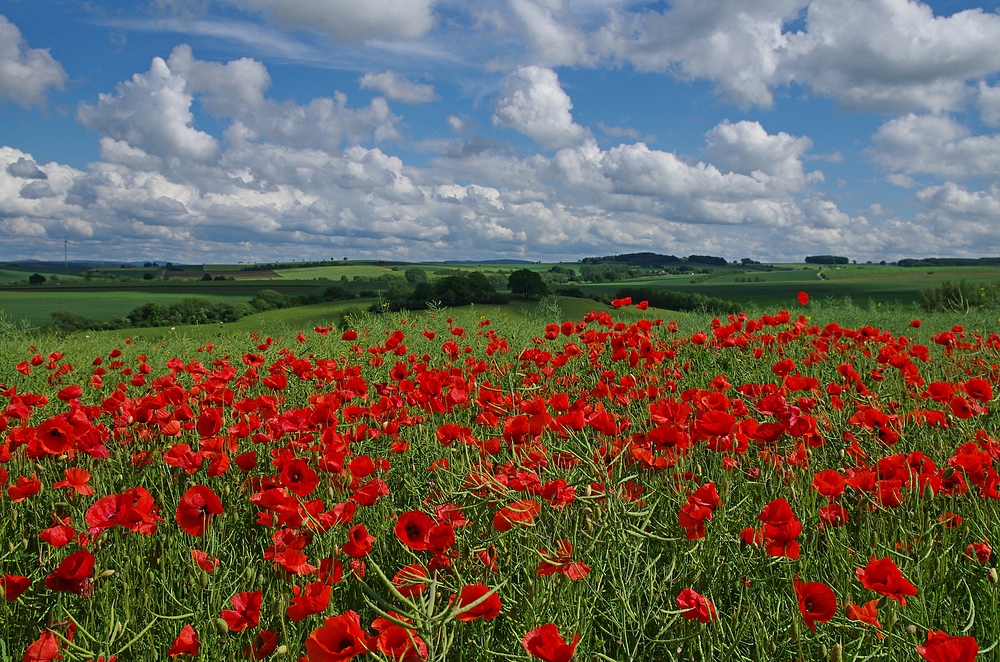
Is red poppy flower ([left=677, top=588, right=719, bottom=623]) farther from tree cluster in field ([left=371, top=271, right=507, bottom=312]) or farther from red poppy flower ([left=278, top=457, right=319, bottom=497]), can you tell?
tree cluster in field ([left=371, top=271, right=507, bottom=312])

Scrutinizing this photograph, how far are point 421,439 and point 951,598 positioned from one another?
2451 millimetres

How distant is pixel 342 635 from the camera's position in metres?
1.29

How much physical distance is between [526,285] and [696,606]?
864 inches

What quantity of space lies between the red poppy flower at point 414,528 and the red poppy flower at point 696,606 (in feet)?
2.22

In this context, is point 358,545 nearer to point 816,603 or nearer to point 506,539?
point 506,539

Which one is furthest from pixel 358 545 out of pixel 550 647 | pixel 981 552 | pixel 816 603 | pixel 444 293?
pixel 444 293

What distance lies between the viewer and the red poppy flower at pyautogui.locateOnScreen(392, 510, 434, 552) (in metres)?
1.67

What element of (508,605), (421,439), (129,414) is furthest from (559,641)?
(129,414)

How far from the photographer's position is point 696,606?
1671mm

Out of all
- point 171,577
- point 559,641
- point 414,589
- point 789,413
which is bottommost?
point 171,577

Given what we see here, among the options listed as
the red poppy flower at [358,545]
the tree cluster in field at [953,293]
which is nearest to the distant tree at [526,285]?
the tree cluster in field at [953,293]

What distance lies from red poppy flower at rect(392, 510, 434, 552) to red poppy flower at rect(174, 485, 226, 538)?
25.3 inches

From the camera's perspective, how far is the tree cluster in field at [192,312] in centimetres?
1986

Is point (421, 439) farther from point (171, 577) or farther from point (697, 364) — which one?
point (697, 364)
